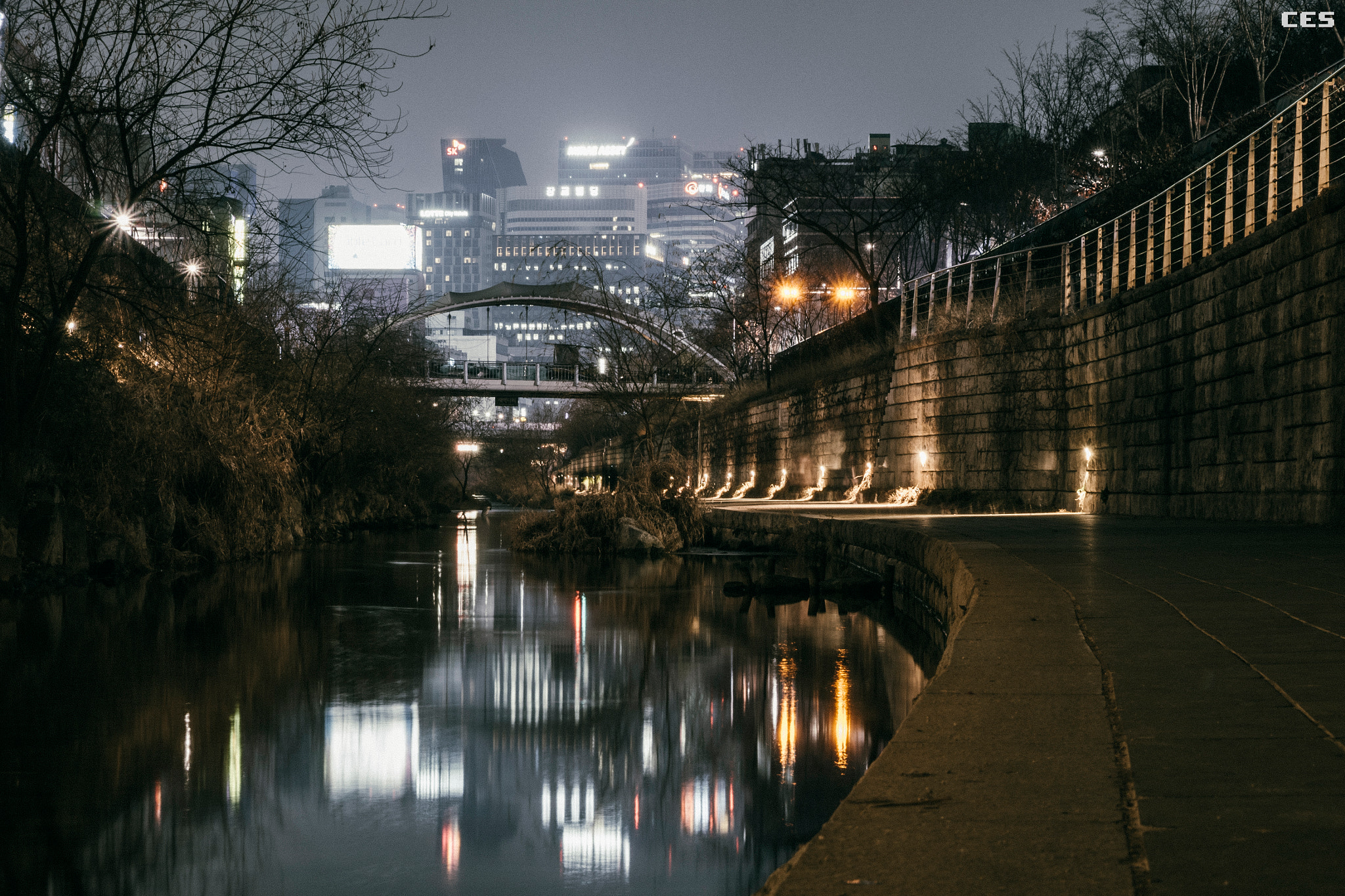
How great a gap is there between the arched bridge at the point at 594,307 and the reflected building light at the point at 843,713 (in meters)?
14.6

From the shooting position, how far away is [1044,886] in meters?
2.25

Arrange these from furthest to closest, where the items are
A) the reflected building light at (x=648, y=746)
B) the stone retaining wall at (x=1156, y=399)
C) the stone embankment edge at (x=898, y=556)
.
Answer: the stone retaining wall at (x=1156, y=399), the stone embankment edge at (x=898, y=556), the reflected building light at (x=648, y=746)

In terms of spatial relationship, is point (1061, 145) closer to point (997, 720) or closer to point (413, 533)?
point (413, 533)

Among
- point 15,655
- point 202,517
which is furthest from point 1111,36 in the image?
point 15,655

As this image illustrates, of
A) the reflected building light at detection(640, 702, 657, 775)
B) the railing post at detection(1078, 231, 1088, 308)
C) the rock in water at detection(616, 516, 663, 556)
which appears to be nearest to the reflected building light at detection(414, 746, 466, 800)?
the reflected building light at detection(640, 702, 657, 775)

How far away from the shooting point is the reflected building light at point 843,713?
6098mm

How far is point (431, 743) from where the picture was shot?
248 inches

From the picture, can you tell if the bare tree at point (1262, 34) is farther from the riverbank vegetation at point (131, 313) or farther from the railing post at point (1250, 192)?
the riverbank vegetation at point (131, 313)

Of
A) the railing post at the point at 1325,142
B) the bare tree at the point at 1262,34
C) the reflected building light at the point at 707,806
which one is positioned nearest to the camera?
the reflected building light at the point at 707,806

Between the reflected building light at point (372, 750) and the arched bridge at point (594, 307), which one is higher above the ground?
the arched bridge at point (594, 307)

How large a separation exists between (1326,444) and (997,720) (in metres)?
9.80

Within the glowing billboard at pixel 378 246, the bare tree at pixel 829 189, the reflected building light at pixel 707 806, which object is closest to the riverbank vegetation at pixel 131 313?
the reflected building light at pixel 707 806

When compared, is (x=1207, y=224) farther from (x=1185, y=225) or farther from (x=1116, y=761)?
(x=1116, y=761)

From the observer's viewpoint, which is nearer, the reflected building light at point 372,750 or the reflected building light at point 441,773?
the reflected building light at point 441,773
